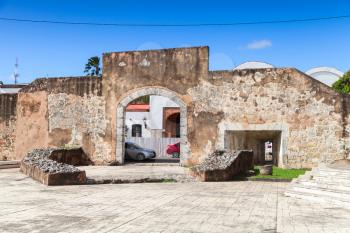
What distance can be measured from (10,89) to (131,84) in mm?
22870

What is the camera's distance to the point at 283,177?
1362 cm

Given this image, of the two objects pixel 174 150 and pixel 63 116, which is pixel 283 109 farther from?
pixel 174 150

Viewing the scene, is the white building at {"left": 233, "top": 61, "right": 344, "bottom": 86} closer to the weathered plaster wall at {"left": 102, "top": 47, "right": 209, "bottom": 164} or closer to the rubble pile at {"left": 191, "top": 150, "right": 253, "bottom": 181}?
the weathered plaster wall at {"left": 102, "top": 47, "right": 209, "bottom": 164}

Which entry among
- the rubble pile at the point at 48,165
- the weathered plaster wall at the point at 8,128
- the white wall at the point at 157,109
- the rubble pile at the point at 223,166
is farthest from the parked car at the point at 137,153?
the white wall at the point at 157,109

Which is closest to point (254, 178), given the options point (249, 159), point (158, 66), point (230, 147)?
point (249, 159)

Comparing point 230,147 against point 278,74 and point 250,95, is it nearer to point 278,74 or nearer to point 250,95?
point 250,95

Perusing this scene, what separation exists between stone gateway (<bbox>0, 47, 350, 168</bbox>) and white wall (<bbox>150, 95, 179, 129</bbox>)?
16.9m

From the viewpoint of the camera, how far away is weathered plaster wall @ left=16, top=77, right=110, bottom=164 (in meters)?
20.5

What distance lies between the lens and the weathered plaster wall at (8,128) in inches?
875

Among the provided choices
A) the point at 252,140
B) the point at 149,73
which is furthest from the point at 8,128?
the point at 252,140

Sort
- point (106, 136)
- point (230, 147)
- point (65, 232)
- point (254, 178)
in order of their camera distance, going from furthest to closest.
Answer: point (106, 136) → point (230, 147) → point (254, 178) → point (65, 232)

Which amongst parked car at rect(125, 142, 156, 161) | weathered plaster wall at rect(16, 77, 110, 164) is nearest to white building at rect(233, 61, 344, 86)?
parked car at rect(125, 142, 156, 161)

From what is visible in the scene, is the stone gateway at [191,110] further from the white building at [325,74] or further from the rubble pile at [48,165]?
the white building at [325,74]

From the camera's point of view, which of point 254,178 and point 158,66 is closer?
point 254,178
